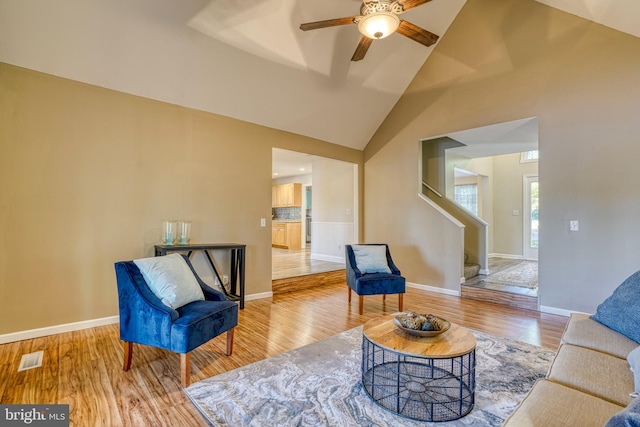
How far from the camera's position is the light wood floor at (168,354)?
191 cm

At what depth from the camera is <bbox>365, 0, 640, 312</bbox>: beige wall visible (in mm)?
3436

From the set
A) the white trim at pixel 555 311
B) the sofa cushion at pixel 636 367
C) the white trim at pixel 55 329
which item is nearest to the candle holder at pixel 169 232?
the white trim at pixel 55 329

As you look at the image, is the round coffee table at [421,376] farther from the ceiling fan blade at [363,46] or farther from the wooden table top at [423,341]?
the ceiling fan blade at [363,46]

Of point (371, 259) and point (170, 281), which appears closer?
point (170, 281)

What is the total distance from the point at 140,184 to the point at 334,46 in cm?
314


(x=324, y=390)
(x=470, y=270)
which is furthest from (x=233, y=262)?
(x=470, y=270)

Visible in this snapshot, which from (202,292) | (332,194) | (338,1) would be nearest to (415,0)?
(338,1)

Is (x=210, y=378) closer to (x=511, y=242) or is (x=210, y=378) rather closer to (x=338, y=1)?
(x=338, y=1)

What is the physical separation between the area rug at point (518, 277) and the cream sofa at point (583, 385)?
10.2ft

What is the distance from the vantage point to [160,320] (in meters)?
2.13

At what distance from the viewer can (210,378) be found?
2.23m

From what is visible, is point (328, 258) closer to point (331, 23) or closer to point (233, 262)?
point (233, 262)

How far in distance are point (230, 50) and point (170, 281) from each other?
2.81 metres

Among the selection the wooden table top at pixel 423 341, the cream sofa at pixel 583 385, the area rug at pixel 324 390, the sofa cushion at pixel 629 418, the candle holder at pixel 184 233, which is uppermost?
the candle holder at pixel 184 233
